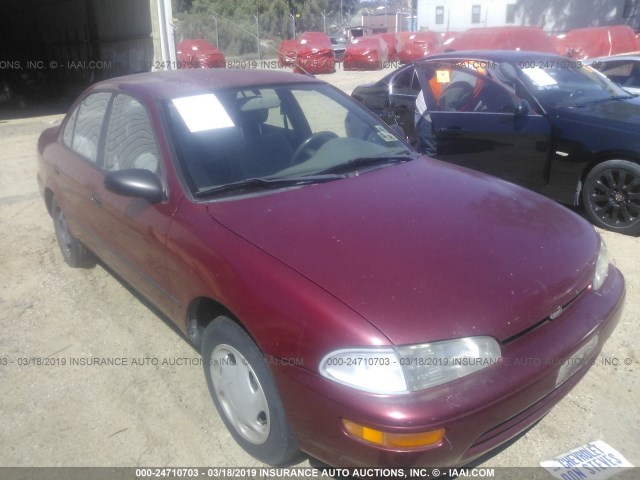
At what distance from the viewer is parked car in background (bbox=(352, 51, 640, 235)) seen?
4762 millimetres

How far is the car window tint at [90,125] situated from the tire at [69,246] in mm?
659

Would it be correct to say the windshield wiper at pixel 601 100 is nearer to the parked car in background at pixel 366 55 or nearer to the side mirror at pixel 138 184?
the side mirror at pixel 138 184

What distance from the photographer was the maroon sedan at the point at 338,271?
192 cm

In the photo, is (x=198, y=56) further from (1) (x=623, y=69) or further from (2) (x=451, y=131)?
(2) (x=451, y=131)

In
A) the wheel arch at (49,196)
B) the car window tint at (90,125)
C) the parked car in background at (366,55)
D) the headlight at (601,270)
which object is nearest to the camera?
the headlight at (601,270)

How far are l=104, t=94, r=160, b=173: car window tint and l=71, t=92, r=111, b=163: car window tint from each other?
0.18 metres

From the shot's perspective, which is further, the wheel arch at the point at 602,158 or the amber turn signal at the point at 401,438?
the wheel arch at the point at 602,158

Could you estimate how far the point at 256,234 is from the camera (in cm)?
240

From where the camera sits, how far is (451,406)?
187 centimetres

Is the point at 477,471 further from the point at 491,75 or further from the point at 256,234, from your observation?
the point at 491,75

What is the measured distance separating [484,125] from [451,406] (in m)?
4.13

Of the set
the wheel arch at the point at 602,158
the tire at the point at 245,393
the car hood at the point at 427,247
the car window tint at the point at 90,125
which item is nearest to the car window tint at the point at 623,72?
the wheel arch at the point at 602,158

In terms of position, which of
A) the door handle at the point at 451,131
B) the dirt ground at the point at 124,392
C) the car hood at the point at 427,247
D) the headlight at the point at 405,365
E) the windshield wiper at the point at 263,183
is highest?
the windshield wiper at the point at 263,183

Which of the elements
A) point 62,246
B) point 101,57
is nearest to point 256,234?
point 62,246
